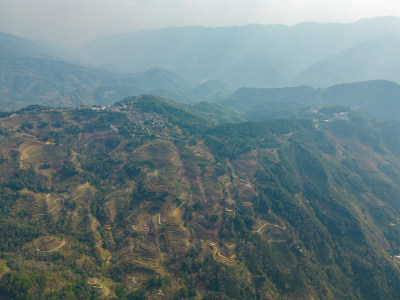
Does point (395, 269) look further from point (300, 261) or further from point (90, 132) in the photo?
point (90, 132)

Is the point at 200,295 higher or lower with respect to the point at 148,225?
lower

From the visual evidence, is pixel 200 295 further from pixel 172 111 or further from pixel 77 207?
pixel 172 111

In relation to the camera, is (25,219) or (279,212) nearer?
(25,219)

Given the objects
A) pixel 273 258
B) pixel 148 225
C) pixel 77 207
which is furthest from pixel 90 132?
pixel 273 258

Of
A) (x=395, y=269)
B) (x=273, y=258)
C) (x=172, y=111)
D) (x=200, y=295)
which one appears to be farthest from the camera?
(x=172, y=111)

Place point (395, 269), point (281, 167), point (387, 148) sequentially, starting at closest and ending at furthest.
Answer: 1. point (395, 269)
2. point (281, 167)
3. point (387, 148)

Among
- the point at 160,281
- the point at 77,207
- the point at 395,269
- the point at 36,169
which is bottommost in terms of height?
the point at 395,269
